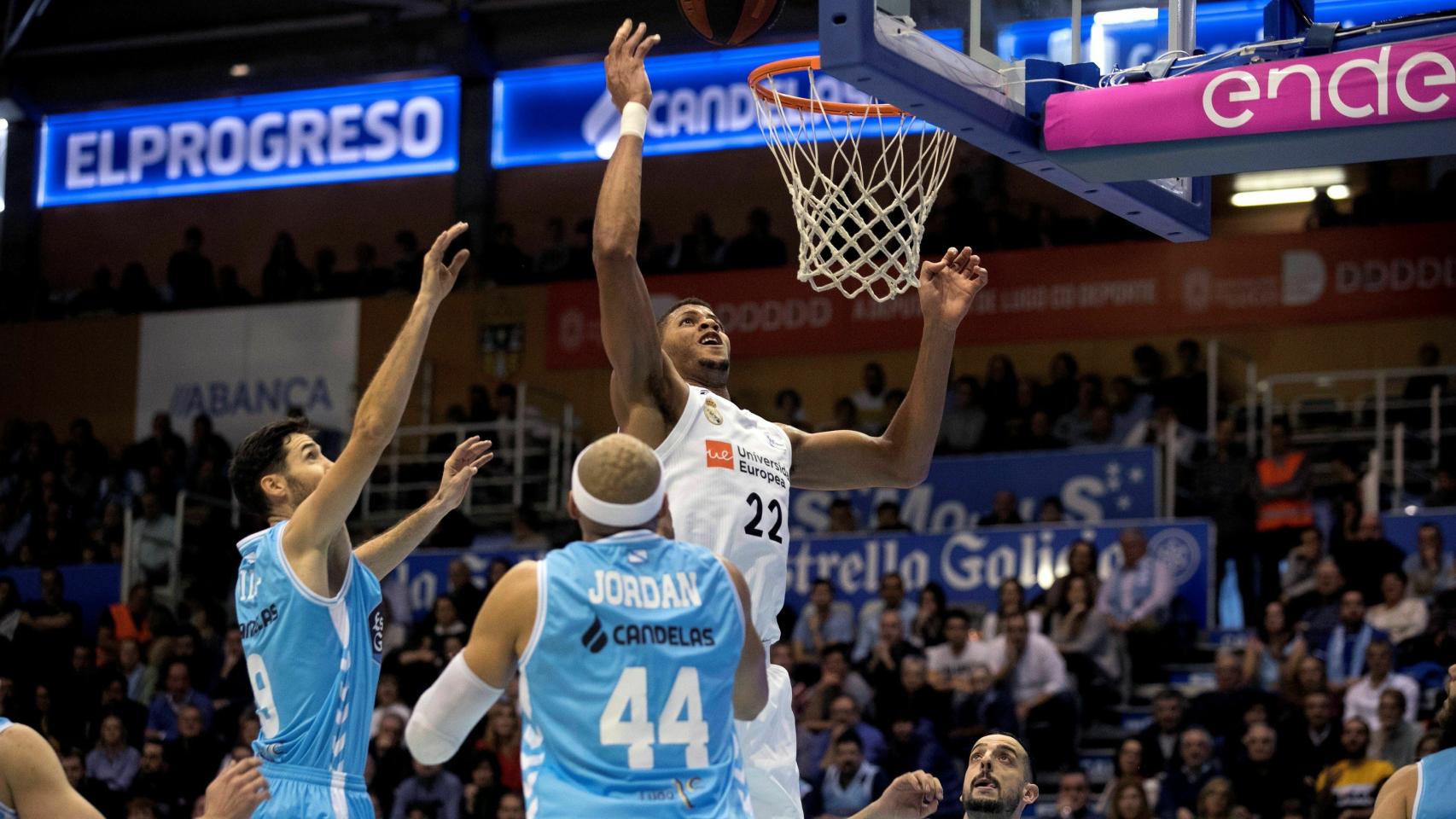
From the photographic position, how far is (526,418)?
20797 mm

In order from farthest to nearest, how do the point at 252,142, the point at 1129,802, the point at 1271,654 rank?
the point at 252,142, the point at 1271,654, the point at 1129,802

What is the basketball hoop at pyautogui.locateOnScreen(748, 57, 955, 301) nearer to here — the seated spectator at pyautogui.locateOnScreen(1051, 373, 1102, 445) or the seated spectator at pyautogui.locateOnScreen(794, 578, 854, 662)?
the seated spectator at pyautogui.locateOnScreen(794, 578, 854, 662)

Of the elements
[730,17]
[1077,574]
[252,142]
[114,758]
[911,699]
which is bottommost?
[114,758]

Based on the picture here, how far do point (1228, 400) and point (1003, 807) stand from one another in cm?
1307

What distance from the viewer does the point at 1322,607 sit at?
14.3m

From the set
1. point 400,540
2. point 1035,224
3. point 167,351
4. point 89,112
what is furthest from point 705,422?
point 89,112

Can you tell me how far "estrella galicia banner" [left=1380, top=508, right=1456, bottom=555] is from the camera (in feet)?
49.5

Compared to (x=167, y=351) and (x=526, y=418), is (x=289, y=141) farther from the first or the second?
(x=526, y=418)

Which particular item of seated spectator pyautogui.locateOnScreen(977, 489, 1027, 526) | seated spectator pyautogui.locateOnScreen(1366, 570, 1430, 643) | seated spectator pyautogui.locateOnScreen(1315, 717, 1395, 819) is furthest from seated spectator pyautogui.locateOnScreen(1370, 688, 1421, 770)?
seated spectator pyautogui.locateOnScreen(977, 489, 1027, 526)

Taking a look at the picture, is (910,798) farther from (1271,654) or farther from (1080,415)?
(1080,415)

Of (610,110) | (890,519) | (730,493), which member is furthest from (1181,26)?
(610,110)

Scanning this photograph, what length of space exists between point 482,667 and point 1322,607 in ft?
36.1

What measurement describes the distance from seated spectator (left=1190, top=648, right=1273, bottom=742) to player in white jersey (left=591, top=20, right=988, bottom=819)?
287 inches

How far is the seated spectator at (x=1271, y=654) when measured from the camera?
46.0 ft
